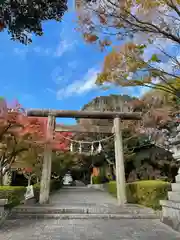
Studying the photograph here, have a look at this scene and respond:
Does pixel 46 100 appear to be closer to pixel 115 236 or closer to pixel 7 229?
pixel 7 229

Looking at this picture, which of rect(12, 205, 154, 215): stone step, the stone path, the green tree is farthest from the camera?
rect(12, 205, 154, 215): stone step

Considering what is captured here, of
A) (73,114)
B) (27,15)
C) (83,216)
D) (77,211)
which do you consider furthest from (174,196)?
(73,114)

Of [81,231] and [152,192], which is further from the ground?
[152,192]

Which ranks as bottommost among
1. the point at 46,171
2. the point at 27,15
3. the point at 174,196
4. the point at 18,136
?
the point at 174,196

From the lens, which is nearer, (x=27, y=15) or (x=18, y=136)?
(x=27, y=15)

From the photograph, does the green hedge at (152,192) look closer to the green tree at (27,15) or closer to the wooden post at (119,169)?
the wooden post at (119,169)

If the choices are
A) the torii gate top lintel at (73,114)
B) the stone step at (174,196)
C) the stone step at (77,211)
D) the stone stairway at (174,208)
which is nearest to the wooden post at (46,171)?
the torii gate top lintel at (73,114)

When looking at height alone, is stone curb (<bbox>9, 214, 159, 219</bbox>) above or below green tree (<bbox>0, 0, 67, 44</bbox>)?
below

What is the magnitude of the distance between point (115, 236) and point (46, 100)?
7768mm

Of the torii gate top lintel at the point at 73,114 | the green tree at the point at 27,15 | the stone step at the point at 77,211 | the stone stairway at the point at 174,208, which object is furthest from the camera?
the torii gate top lintel at the point at 73,114

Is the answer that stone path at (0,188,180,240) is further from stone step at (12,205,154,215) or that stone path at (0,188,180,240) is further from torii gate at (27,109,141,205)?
torii gate at (27,109,141,205)

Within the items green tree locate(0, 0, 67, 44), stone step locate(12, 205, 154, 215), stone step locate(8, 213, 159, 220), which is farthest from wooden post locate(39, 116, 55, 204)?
green tree locate(0, 0, 67, 44)

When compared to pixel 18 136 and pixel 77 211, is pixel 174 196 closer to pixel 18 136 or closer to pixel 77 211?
pixel 77 211

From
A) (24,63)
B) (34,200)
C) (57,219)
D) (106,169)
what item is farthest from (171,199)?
(106,169)
